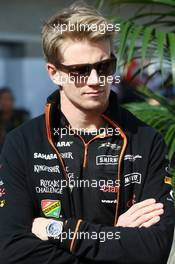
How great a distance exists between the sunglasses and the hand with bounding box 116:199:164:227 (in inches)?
20.8

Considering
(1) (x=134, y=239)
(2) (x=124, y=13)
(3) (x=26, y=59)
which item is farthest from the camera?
(3) (x=26, y=59)

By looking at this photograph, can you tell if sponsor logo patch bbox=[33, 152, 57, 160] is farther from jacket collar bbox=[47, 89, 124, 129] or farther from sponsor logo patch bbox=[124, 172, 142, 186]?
sponsor logo patch bbox=[124, 172, 142, 186]

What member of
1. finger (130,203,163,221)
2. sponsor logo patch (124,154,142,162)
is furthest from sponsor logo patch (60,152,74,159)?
finger (130,203,163,221)

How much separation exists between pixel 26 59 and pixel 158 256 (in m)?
6.92

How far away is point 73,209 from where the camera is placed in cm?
248

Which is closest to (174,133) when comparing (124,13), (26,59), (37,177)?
(37,177)

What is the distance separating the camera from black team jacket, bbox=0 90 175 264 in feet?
7.90

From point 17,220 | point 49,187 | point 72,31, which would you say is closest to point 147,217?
point 49,187

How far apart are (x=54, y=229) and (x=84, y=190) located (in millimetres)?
186

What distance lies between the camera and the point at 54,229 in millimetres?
2434

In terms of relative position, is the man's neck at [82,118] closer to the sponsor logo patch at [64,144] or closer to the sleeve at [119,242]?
the sponsor logo patch at [64,144]

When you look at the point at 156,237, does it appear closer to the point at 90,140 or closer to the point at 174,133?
the point at 90,140

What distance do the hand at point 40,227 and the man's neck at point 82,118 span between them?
388 mm

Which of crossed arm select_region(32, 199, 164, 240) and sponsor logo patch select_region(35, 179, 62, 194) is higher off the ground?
sponsor logo patch select_region(35, 179, 62, 194)
